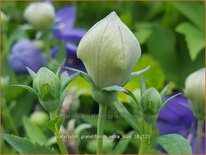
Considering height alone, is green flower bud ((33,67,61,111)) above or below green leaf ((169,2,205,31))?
above

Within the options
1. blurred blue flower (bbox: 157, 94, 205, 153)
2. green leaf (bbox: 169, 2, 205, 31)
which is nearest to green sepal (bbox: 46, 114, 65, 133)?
blurred blue flower (bbox: 157, 94, 205, 153)

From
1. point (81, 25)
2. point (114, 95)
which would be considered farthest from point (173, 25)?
point (114, 95)

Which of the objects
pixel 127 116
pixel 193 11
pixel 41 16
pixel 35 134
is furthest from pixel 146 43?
pixel 127 116

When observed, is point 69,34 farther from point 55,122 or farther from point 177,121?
point 55,122

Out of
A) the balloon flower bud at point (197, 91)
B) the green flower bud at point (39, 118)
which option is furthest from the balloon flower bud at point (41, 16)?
the balloon flower bud at point (197, 91)

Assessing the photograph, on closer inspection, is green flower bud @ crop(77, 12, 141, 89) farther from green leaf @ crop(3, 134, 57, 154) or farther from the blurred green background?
the blurred green background

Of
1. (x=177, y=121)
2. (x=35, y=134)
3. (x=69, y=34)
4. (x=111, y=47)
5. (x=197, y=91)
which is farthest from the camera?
(x=69, y=34)
